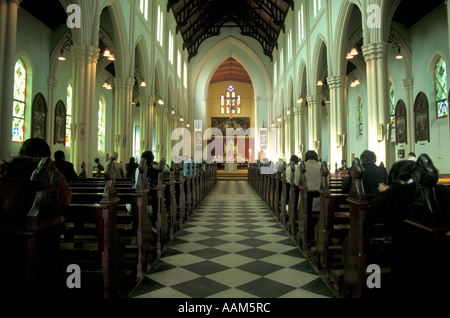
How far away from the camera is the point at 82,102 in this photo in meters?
8.56

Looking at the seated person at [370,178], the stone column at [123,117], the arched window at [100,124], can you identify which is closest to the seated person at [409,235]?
the seated person at [370,178]

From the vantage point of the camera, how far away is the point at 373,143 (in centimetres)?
857

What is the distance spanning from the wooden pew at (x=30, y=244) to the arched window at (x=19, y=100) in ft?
40.9

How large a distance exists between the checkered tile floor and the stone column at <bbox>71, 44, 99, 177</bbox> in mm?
4379

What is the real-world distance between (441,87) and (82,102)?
1411 centimetres

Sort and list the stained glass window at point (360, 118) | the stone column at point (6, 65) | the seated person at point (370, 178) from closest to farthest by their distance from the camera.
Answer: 1. the seated person at point (370, 178)
2. the stone column at point (6, 65)
3. the stained glass window at point (360, 118)

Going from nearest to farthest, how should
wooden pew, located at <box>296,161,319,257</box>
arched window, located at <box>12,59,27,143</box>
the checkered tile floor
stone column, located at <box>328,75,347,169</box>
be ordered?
1. the checkered tile floor
2. wooden pew, located at <box>296,161,319,257</box>
3. stone column, located at <box>328,75,347,169</box>
4. arched window, located at <box>12,59,27,143</box>

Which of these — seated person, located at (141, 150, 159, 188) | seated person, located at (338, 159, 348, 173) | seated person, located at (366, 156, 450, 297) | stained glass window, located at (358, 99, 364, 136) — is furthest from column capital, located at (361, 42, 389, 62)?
stained glass window, located at (358, 99, 364, 136)

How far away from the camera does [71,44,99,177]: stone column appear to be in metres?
8.41

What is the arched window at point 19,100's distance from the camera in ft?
40.1

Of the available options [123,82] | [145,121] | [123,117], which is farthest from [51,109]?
[123,82]

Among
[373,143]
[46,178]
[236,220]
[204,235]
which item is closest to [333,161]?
[373,143]

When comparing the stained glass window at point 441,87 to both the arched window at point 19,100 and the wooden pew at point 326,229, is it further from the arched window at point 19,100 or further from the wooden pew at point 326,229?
the arched window at point 19,100

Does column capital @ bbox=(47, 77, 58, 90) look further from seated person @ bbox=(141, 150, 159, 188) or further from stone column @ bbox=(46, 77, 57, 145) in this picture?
seated person @ bbox=(141, 150, 159, 188)
